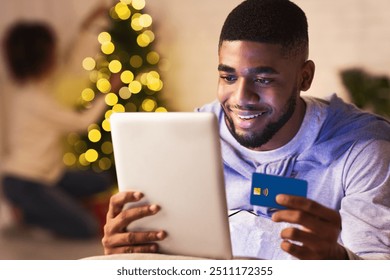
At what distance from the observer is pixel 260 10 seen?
186 cm

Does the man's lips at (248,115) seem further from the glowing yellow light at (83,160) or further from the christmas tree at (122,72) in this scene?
the glowing yellow light at (83,160)

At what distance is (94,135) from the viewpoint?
2.24 m

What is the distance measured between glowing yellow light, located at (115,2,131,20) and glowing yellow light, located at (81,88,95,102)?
260mm

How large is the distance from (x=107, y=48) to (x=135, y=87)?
16 cm

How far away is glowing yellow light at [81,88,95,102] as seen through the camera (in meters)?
2.24

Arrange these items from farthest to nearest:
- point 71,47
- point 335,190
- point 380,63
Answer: point 71,47, point 380,63, point 335,190

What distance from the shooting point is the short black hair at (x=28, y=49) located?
2.23 m

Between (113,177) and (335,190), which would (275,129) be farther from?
(113,177)

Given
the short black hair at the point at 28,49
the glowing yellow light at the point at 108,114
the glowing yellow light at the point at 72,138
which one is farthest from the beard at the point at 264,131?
the short black hair at the point at 28,49

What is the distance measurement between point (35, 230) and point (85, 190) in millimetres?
212

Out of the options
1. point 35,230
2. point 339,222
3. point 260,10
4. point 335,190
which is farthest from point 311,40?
point 35,230

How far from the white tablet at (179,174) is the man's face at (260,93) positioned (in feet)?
1.19

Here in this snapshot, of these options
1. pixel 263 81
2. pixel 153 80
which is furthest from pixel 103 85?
pixel 263 81

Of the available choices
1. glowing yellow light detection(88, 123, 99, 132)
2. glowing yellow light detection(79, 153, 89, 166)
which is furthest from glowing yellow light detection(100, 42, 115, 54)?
glowing yellow light detection(79, 153, 89, 166)
